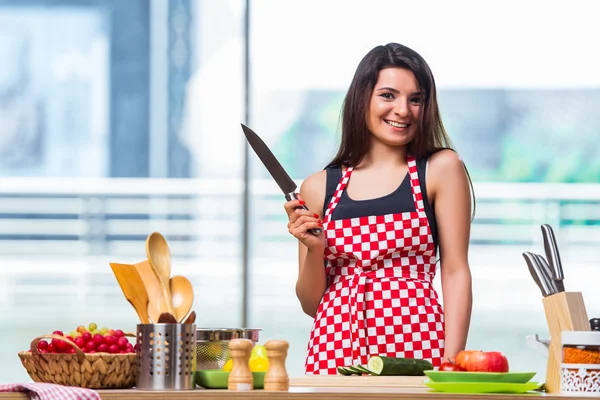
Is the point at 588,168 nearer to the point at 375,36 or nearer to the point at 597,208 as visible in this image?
the point at 597,208

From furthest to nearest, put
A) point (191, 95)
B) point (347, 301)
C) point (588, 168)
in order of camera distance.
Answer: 1. point (588, 168)
2. point (191, 95)
3. point (347, 301)

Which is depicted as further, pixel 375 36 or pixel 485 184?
pixel 485 184

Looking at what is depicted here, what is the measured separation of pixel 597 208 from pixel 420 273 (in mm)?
2796

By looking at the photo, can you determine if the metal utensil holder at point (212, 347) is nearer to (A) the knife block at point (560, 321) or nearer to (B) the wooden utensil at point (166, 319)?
(B) the wooden utensil at point (166, 319)

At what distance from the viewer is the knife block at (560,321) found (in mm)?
1431

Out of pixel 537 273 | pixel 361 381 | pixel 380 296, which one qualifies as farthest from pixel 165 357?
pixel 380 296

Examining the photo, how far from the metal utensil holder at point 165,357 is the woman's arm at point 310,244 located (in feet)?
1.44

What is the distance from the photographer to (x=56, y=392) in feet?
4.34

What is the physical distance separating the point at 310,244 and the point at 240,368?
58 cm

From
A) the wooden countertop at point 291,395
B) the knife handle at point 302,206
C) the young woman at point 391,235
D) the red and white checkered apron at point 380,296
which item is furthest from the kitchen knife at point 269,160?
the wooden countertop at point 291,395

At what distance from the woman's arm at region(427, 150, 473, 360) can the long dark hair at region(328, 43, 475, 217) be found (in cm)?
4

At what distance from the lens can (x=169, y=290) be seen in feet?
4.94

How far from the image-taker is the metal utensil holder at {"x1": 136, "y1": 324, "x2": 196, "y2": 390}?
1390mm

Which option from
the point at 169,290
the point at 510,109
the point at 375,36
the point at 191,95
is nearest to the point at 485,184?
the point at 510,109
